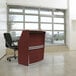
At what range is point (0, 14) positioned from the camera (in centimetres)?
647

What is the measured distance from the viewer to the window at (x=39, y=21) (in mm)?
8672

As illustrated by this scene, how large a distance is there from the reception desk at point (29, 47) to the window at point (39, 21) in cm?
314

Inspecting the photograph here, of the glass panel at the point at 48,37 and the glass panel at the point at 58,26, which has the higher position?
the glass panel at the point at 58,26

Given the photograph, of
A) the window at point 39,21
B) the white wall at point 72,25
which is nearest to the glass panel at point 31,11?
the window at point 39,21

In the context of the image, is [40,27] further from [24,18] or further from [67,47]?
[67,47]

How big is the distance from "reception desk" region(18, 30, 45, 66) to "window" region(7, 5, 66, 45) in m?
3.14

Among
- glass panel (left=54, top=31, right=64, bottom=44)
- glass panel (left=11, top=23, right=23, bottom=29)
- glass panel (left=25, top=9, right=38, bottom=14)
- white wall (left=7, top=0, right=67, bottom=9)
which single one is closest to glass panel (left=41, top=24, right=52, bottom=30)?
glass panel (left=54, top=31, right=64, bottom=44)

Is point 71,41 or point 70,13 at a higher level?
point 70,13

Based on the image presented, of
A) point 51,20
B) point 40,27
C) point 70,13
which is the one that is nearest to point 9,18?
point 40,27

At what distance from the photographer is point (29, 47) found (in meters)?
5.23

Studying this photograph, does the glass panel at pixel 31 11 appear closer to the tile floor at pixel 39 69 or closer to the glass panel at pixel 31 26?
the glass panel at pixel 31 26

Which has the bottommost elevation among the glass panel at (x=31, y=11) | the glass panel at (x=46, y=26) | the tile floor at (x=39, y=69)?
the tile floor at (x=39, y=69)

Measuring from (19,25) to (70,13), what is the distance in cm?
322

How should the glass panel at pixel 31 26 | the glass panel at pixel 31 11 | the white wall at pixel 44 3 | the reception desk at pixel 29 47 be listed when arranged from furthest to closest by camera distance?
the glass panel at pixel 31 26 < the glass panel at pixel 31 11 < the white wall at pixel 44 3 < the reception desk at pixel 29 47
